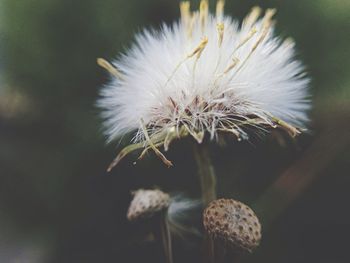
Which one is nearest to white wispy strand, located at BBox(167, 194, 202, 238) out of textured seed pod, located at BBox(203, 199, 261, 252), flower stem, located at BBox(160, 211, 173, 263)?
flower stem, located at BBox(160, 211, 173, 263)

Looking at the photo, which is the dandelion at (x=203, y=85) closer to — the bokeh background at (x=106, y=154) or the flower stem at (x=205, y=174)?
the flower stem at (x=205, y=174)

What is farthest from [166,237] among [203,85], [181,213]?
[203,85]

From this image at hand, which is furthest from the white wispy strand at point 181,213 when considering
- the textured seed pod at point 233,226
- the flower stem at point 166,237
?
the textured seed pod at point 233,226

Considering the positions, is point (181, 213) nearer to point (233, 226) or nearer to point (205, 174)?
point (205, 174)

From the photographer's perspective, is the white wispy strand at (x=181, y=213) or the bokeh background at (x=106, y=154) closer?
the white wispy strand at (x=181, y=213)

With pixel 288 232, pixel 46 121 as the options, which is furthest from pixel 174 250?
pixel 46 121

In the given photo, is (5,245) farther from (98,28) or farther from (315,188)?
(315,188)
